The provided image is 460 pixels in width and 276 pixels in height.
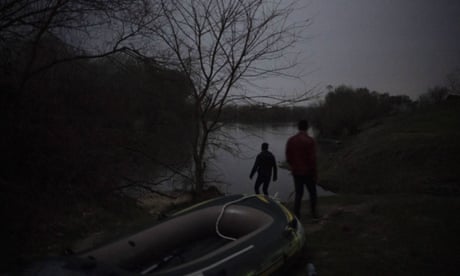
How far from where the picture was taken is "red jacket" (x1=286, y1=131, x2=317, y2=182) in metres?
4.79

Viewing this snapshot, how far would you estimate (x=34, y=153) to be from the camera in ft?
18.6

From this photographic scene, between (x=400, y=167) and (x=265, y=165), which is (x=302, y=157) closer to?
(x=265, y=165)

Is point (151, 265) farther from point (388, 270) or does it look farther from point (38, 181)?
point (38, 181)

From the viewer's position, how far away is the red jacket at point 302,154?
15.7ft

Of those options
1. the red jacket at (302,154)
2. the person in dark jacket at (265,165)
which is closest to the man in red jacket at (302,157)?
the red jacket at (302,154)

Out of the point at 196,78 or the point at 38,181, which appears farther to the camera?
the point at 196,78

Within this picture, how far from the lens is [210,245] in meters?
4.13

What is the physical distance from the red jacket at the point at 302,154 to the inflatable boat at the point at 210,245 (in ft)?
2.63

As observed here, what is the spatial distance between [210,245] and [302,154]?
6.56 feet

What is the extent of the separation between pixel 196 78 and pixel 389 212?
17.3 feet

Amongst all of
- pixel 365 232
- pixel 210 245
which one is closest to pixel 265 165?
pixel 365 232

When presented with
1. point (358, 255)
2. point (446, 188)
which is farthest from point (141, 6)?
point (446, 188)

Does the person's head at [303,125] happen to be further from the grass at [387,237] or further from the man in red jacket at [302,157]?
the grass at [387,237]

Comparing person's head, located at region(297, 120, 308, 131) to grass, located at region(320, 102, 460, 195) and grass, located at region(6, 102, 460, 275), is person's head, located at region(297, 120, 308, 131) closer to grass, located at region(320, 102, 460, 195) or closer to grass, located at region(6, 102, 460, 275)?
grass, located at region(6, 102, 460, 275)
